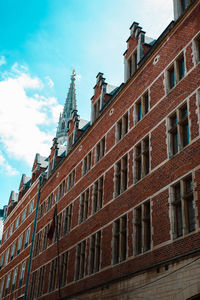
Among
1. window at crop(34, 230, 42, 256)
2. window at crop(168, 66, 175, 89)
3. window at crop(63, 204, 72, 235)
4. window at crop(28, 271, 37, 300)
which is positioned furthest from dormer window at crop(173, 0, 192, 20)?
window at crop(28, 271, 37, 300)

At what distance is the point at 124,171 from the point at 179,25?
7.05 meters

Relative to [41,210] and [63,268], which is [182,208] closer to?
[63,268]

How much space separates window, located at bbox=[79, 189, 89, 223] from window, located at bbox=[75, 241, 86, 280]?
1.51 m

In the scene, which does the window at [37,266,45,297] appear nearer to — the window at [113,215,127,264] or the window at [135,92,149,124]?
the window at [113,215,127,264]

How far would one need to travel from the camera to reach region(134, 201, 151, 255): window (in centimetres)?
1576

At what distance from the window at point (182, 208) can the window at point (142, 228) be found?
1884 millimetres

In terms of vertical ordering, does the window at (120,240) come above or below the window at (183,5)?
below

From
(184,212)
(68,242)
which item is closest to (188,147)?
(184,212)

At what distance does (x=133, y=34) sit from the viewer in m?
21.7

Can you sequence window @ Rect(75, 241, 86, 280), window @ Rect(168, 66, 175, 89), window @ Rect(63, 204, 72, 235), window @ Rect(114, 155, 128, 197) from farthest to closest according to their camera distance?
window @ Rect(63, 204, 72, 235) < window @ Rect(75, 241, 86, 280) < window @ Rect(114, 155, 128, 197) < window @ Rect(168, 66, 175, 89)

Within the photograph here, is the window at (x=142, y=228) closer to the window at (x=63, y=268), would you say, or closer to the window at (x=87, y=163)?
the window at (x=87, y=163)

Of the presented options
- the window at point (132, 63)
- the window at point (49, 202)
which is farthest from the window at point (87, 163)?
the window at point (49, 202)

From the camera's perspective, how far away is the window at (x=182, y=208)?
13484 mm

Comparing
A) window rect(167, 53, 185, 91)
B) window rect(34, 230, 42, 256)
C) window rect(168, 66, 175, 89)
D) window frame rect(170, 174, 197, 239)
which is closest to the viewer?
window frame rect(170, 174, 197, 239)
